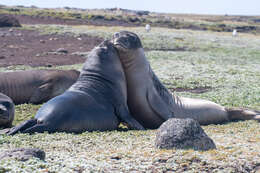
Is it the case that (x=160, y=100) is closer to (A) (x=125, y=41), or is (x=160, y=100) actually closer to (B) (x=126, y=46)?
(B) (x=126, y=46)

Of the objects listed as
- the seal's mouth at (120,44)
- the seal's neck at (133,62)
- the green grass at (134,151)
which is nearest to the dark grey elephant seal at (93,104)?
the seal's mouth at (120,44)

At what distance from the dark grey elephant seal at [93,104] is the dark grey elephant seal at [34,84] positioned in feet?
13.0

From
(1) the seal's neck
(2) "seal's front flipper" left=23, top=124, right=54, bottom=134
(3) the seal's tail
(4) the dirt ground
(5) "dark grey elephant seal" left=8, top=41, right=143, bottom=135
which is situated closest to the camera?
(2) "seal's front flipper" left=23, top=124, right=54, bottom=134

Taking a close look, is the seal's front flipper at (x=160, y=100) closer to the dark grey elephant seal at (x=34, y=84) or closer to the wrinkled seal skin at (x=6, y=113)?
the wrinkled seal skin at (x=6, y=113)

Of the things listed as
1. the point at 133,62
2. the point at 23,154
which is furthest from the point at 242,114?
the point at 23,154

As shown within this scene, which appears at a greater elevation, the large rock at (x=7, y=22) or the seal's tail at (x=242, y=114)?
the seal's tail at (x=242, y=114)

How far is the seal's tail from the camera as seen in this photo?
1148 centimetres

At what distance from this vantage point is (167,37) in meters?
40.1

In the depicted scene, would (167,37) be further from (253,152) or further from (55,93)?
(253,152)

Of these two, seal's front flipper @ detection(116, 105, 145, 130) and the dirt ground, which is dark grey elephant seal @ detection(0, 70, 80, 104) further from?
the dirt ground

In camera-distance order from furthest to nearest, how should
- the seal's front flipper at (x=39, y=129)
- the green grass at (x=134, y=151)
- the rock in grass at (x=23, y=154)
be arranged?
the seal's front flipper at (x=39, y=129), the green grass at (x=134, y=151), the rock in grass at (x=23, y=154)

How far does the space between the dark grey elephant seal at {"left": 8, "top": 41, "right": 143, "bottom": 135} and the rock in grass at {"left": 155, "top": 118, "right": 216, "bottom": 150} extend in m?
2.43

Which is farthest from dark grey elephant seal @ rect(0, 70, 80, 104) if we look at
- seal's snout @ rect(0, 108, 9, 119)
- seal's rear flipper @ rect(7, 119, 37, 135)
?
seal's rear flipper @ rect(7, 119, 37, 135)

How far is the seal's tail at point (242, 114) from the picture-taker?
11.5 m
